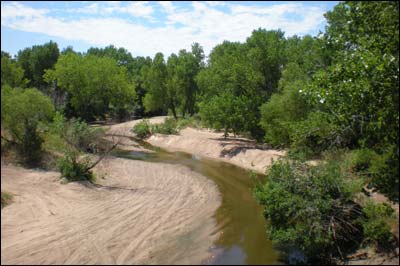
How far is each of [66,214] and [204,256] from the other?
22.1 ft

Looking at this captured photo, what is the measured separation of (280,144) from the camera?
35281 millimetres

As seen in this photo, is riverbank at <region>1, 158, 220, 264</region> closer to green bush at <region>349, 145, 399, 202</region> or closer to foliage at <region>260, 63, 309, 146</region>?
green bush at <region>349, 145, 399, 202</region>

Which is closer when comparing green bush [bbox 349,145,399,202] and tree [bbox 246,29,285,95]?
green bush [bbox 349,145,399,202]

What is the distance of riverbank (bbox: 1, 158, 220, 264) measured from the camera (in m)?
13.6

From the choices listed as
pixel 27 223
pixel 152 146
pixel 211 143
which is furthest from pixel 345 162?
pixel 152 146

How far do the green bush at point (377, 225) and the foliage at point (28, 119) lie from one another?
56.2 feet

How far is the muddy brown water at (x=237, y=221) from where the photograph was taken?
14555mm

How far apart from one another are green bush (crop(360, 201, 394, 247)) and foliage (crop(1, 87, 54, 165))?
17.1 m

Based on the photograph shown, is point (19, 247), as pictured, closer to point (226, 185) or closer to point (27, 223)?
point (27, 223)

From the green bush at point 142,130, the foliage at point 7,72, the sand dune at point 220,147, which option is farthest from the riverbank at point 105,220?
the green bush at point 142,130

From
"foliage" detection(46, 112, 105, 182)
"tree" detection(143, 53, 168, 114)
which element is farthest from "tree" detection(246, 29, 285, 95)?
"tree" detection(143, 53, 168, 114)

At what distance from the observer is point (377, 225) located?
43.5 feet

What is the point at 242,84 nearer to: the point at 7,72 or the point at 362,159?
the point at 362,159

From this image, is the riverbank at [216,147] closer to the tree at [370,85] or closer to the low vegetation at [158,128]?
the low vegetation at [158,128]
